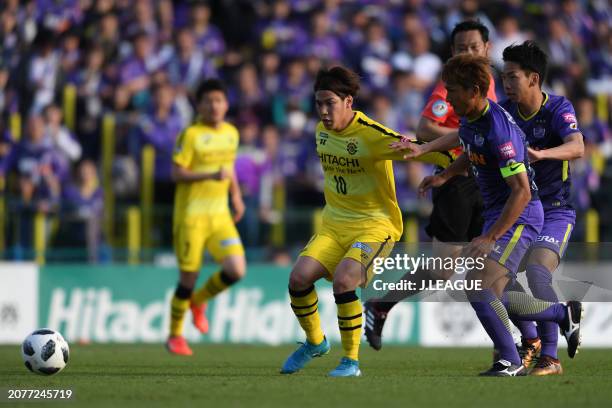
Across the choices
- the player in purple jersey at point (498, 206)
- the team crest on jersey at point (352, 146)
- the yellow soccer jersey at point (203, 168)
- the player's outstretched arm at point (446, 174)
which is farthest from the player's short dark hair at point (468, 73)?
the yellow soccer jersey at point (203, 168)

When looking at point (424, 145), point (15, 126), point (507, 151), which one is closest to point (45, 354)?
Result: point (424, 145)

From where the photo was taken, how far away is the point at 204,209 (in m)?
11.9

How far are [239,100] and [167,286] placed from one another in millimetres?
3431

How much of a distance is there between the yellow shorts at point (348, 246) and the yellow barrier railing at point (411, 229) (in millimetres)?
5919

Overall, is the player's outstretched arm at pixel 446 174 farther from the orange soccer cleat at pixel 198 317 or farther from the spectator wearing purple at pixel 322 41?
the spectator wearing purple at pixel 322 41

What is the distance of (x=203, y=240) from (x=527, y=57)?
488 centimetres

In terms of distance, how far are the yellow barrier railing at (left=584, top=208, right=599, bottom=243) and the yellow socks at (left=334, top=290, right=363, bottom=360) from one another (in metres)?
6.93

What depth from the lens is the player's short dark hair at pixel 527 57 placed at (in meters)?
8.01

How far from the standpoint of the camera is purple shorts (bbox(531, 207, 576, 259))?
820 centimetres

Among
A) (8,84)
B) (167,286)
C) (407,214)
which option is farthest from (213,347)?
(8,84)

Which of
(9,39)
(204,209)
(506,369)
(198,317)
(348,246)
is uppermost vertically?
(9,39)

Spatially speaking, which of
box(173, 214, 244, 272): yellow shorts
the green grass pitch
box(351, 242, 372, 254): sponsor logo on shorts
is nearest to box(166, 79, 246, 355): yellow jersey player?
box(173, 214, 244, 272): yellow shorts

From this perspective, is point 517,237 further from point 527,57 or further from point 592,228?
point 592,228

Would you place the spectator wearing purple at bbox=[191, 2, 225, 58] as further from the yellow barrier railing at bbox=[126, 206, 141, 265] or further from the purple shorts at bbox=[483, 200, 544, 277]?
the purple shorts at bbox=[483, 200, 544, 277]
